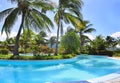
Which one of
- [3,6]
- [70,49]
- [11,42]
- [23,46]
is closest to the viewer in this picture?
[3,6]

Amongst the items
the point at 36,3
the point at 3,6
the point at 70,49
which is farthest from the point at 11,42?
the point at 36,3

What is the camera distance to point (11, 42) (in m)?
33.2

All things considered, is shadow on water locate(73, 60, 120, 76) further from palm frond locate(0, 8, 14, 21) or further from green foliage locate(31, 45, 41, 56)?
palm frond locate(0, 8, 14, 21)

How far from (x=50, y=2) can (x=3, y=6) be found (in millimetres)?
4433

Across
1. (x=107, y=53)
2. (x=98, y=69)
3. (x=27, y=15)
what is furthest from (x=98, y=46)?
(x=98, y=69)

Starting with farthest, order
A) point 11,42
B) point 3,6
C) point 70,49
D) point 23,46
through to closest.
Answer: point 11,42 → point 23,46 → point 70,49 → point 3,6

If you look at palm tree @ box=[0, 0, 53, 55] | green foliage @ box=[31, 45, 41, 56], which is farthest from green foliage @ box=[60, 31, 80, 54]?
palm tree @ box=[0, 0, 53, 55]

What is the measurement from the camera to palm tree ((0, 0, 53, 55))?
15.5m

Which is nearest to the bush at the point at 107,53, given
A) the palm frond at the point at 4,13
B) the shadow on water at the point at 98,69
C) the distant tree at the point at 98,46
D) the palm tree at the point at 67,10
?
the distant tree at the point at 98,46

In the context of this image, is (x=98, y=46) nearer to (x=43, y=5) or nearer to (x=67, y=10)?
(x=67, y=10)

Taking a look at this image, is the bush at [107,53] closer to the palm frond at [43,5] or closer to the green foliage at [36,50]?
the green foliage at [36,50]

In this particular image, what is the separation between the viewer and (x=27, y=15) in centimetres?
1600

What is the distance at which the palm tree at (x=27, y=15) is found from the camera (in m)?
15.5

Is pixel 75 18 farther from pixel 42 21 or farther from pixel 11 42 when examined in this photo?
pixel 11 42
